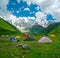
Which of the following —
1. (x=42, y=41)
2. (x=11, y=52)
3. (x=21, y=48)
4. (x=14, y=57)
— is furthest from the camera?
(x=42, y=41)

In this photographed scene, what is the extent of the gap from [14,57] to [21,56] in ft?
6.30

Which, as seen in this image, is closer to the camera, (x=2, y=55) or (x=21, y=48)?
(x=2, y=55)

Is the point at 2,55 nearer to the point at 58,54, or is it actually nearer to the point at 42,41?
the point at 58,54

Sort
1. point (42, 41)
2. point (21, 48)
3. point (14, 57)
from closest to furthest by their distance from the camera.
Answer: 1. point (14, 57)
2. point (21, 48)
3. point (42, 41)

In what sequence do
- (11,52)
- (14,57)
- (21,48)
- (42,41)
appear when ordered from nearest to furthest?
(14,57), (11,52), (21,48), (42,41)

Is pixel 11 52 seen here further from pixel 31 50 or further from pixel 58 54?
pixel 58 54

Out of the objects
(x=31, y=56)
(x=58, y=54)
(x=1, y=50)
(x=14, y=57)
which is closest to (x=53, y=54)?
(x=58, y=54)

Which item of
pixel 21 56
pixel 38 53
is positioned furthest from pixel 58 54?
pixel 21 56

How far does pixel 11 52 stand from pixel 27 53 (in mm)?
4584

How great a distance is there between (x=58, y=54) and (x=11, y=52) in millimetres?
13145

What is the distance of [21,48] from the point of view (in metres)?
67.1

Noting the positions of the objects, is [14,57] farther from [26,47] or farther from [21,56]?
[26,47]

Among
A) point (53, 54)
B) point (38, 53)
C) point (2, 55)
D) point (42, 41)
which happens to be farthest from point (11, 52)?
point (42, 41)

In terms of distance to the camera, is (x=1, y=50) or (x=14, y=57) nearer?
(x=14, y=57)
